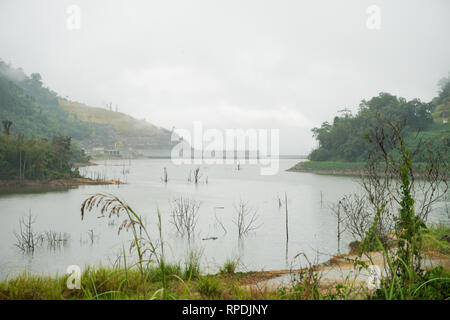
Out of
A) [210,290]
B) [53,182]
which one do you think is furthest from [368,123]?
[210,290]

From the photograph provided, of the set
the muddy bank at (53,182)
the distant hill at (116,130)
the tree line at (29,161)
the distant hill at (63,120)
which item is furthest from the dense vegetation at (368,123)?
the distant hill at (116,130)

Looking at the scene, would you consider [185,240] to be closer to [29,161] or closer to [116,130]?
[29,161]

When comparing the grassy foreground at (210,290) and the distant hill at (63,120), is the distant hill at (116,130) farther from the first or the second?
the grassy foreground at (210,290)

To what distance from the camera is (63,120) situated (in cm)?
11056

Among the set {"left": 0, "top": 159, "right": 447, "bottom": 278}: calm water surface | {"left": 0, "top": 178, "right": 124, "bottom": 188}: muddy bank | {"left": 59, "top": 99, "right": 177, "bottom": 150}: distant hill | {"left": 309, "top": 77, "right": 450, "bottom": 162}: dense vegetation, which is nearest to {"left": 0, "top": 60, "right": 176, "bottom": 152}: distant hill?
{"left": 59, "top": 99, "right": 177, "bottom": 150}: distant hill

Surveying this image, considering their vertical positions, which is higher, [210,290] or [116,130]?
[116,130]

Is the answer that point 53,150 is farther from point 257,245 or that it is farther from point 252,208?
point 257,245

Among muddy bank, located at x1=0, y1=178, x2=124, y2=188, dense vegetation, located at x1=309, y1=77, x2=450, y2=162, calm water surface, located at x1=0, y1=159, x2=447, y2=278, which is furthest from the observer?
dense vegetation, located at x1=309, y1=77, x2=450, y2=162

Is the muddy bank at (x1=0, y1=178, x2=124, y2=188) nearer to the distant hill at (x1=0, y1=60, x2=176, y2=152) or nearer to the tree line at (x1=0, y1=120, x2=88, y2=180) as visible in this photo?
the tree line at (x1=0, y1=120, x2=88, y2=180)

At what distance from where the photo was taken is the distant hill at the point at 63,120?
70.9 metres

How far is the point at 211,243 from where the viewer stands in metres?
12.7

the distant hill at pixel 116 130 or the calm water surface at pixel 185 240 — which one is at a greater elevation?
the distant hill at pixel 116 130

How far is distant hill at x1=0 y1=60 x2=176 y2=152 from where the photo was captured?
70.9 metres
